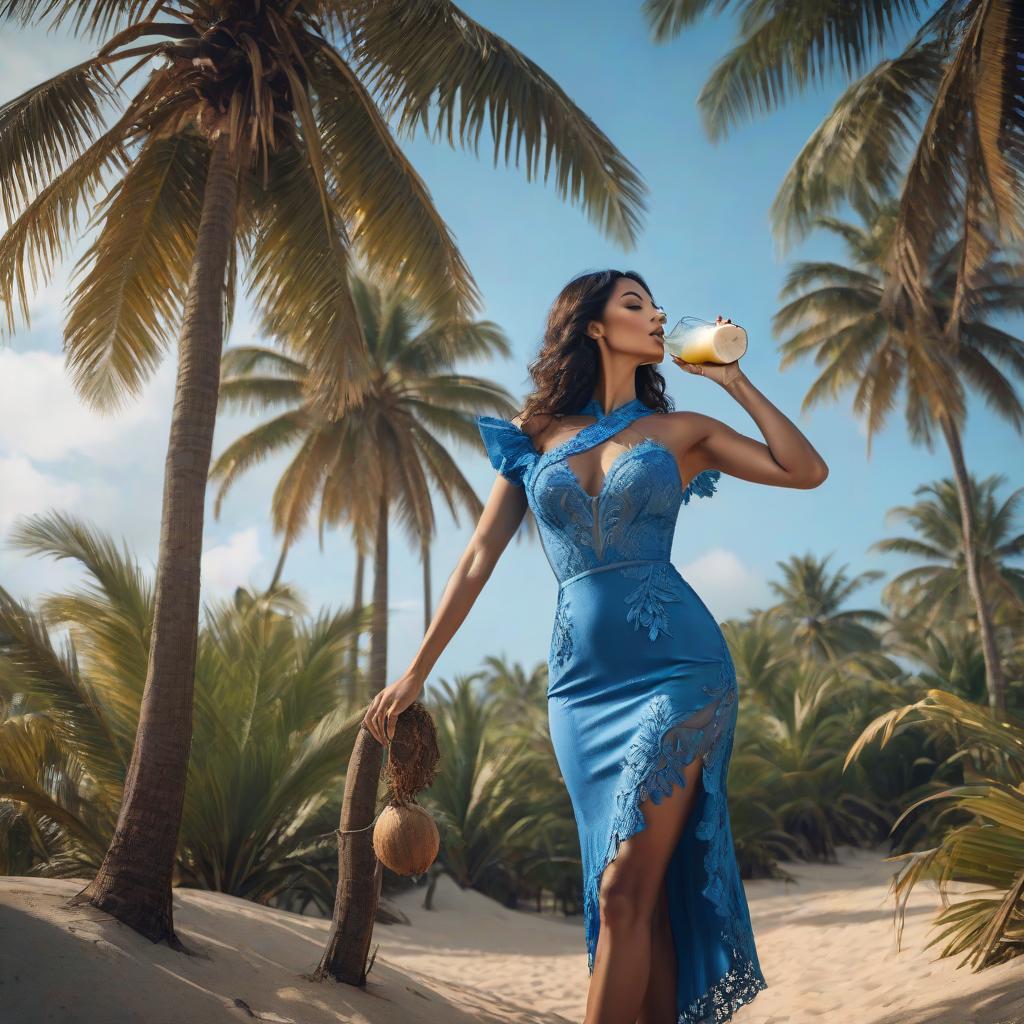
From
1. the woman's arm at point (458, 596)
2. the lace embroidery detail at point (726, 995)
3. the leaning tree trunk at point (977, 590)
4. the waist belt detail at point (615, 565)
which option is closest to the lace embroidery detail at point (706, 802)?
the lace embroidery detail at point (726, 995)

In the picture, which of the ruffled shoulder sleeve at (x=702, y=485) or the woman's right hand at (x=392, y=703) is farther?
the ruffled shoulder sleeve at (x=702, y=485)

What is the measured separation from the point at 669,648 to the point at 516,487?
747 mm

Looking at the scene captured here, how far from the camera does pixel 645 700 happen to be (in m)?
2.40

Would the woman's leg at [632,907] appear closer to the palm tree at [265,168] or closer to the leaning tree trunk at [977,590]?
the palm tree at [265,168]

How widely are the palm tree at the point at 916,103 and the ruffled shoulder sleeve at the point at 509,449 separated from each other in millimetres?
6261

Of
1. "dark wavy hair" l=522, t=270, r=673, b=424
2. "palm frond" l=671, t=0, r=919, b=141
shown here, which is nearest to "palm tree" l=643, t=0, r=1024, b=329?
"palm frond" l=671, t=0, r=919, b=141

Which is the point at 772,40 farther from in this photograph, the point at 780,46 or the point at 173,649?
the point at 173,649

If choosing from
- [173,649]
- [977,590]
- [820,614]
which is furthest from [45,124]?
[820,614]

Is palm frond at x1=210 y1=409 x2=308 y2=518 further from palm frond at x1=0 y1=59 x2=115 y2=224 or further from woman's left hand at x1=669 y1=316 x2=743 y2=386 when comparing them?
woman's left hand at x1=669 y1=316 x2=743 y2=386

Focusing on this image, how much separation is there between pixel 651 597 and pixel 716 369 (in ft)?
2.19

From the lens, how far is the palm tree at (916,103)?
762cm

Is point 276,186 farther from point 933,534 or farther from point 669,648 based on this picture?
point 933,534

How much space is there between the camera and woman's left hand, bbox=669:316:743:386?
269 cm

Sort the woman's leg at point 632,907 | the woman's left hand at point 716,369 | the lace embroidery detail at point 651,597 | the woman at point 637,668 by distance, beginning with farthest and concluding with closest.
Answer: the woman's left hand at point 716,369 → the lace embroidery detail at point 651,597 → the woman at point 637,668 → the woman's leg at point 632,907
